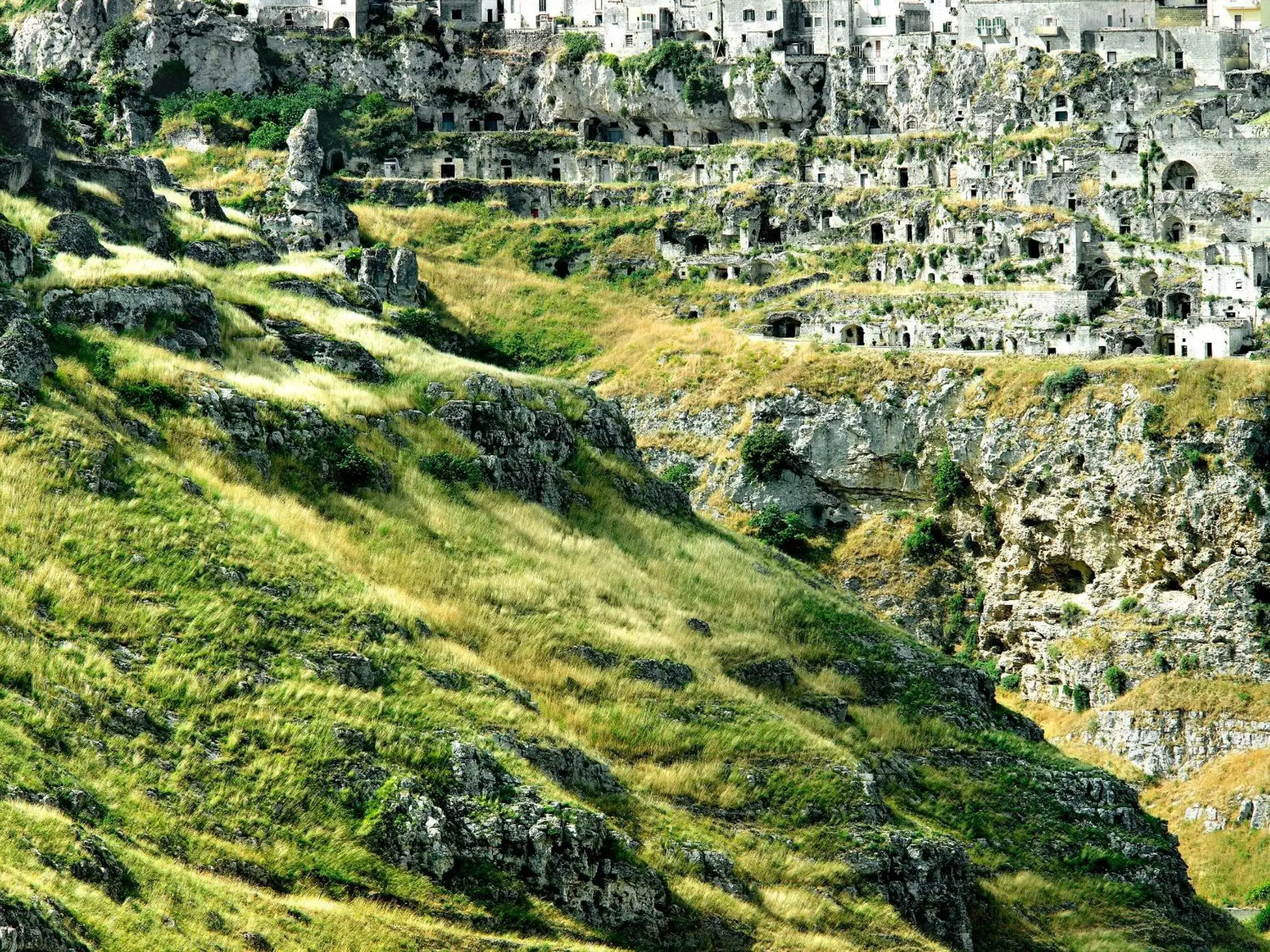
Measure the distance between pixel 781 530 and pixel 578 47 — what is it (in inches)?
1885

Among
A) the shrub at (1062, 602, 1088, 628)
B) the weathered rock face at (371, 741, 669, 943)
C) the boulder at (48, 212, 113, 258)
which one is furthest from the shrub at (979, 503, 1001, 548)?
the weathered rock face at (371, 741, 669, 943)

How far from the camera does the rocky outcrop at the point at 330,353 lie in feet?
215

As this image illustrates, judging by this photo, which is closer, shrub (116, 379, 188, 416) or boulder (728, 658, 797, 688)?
shrub (116, 379, 188, 416)

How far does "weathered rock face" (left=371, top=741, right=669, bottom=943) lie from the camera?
44156mm

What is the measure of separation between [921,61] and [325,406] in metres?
77.3

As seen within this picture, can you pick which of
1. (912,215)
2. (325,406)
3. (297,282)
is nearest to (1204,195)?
(912,215)

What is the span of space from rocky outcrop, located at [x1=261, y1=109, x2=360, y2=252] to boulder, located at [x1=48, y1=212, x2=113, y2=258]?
4377cm

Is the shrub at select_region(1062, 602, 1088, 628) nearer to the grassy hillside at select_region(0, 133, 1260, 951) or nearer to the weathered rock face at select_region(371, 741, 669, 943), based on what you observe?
the grassy hillside at select_region(0, 133, 1260, 951)

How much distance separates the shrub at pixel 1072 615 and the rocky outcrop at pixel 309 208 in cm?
4556

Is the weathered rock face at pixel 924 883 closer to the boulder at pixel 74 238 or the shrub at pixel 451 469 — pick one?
the shrub at pixel 451 469

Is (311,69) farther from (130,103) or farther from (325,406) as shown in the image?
(325,406)

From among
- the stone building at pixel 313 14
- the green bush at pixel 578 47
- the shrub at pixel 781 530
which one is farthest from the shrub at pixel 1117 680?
the stone building at pixel 313 14

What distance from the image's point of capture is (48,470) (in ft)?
163

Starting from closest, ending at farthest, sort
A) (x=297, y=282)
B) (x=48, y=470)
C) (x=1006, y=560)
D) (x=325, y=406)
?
(x=48, y=470) < (x=325, y=406) < (x=297, y=282) < (x=1006, y=560)
